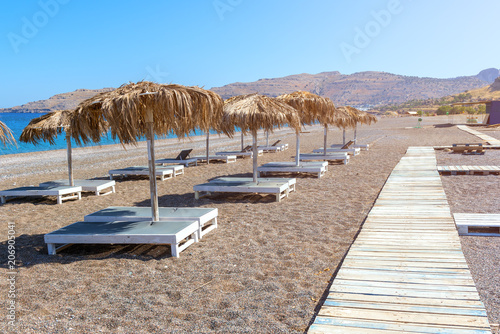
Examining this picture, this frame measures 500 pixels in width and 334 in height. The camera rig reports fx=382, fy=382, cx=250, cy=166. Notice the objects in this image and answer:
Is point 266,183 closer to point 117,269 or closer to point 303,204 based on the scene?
point 303,204

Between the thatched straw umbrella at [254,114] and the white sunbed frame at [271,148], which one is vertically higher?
the thatched straw umbrella at [254,114]

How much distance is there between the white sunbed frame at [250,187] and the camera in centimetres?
707

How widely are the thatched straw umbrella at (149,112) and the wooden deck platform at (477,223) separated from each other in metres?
3.50

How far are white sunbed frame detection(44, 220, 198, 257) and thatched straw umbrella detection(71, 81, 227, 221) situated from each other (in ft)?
1.21

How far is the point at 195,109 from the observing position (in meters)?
4.84

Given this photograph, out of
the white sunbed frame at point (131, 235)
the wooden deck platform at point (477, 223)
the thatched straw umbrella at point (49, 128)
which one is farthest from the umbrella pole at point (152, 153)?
the thatched straw umbrella at point (49, 128)

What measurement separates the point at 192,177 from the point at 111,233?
628 centimetres

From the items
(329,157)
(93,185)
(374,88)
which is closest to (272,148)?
(329,157)

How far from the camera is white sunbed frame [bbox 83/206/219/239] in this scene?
5039mm

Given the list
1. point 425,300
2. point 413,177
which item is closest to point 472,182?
point 413,177

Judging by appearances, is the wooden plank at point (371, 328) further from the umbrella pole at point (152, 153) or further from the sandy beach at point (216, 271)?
Answer: the umbrella pole at point (152, 153)

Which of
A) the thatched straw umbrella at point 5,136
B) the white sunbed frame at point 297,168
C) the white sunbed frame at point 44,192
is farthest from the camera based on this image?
the white sunbed frame at point 297,168

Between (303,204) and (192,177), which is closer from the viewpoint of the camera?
(303,204)

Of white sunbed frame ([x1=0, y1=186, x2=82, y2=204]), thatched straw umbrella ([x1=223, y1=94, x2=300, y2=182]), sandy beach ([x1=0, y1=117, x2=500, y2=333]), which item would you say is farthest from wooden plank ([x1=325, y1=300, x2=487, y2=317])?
white sunbed frame ([x1=0, y1=186, x2=82, y2=204])
